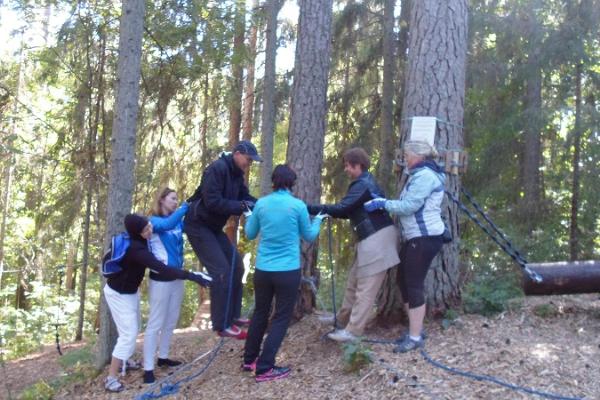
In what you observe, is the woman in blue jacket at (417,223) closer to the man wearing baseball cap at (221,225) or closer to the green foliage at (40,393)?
the man wearing baseball cap at (221,225)

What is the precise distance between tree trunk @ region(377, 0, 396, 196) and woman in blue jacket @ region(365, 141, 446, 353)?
24.9ft

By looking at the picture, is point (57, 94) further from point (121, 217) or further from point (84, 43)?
point (121, 217)

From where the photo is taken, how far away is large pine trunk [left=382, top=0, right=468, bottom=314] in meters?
6.25

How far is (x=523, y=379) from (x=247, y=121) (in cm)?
1252

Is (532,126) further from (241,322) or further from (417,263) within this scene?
(241,322)

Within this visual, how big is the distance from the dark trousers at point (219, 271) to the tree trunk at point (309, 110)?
1.16 metres

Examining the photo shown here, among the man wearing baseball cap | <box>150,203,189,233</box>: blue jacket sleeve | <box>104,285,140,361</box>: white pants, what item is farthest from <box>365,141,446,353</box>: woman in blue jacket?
<box>104,285,140,361</box>: white pants

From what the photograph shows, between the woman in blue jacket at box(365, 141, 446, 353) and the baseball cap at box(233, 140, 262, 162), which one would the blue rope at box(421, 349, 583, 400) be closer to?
the woman in blue jacket at box(365, 141, 446, 353)

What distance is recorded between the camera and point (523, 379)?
190 inches

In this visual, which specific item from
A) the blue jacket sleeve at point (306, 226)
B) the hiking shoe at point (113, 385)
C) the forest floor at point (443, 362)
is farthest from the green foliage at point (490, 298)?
the hiking shoe at point (113, 385)

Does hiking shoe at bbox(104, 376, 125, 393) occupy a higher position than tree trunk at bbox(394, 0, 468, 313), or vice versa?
tree trunk at bbox(394, 0, 468, 313)

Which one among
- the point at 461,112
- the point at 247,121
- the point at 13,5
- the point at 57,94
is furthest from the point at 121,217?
the point at 57,94

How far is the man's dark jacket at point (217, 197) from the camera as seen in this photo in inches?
231

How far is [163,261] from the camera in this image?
20.0 feet
